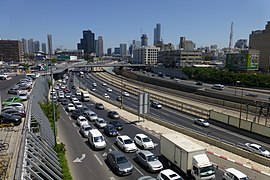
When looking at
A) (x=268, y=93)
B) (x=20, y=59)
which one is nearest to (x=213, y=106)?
(x=268, y=93)

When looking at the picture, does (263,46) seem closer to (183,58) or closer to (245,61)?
(245,61)

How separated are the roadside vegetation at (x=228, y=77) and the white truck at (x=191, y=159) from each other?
197 ft

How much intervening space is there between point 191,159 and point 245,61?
83.7m

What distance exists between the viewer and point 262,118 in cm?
4472

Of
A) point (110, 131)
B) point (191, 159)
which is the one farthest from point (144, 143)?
point (191, 159)

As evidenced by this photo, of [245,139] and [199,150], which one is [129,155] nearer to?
[199,150]

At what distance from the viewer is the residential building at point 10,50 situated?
585 ft

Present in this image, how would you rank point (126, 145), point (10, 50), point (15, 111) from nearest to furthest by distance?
point (126, 145)
point (15, 111)
point (10, 50)

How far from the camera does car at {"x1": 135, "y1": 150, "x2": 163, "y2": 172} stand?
61.7ft

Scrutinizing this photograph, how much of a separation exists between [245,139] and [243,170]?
53.1ft

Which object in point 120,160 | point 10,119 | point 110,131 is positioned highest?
point 10,119

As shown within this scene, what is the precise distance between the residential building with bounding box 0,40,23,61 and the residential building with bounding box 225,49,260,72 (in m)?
160

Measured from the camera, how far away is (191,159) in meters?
17.2

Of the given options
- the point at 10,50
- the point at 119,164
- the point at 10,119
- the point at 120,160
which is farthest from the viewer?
the point at 10,50
